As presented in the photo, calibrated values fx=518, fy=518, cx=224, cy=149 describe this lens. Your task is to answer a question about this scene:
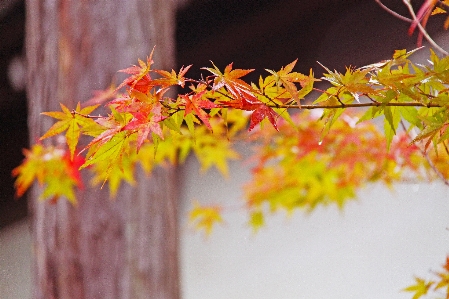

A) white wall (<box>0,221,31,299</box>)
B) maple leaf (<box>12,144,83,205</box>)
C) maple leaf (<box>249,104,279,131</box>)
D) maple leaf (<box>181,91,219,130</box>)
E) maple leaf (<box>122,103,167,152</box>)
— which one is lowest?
maple leaf (<box>249,104,279,131</box>)

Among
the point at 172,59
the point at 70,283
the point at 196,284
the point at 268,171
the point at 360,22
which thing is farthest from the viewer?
the point at 196,284

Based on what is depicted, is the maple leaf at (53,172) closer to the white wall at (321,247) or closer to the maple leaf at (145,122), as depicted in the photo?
the maple leaf at (145,122)

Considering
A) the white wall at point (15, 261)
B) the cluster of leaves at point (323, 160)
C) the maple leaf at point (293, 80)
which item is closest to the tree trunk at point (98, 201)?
the cluster of leaves at point (323, 160)

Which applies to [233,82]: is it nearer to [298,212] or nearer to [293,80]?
[293,80]

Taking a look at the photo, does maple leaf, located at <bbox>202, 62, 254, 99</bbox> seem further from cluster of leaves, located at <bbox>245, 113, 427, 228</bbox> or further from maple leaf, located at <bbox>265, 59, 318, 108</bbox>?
cluster of leaves, located at <bbox>245, 113, 427, 228</bbox>

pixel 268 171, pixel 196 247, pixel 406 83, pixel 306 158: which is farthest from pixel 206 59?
pixel 406 83

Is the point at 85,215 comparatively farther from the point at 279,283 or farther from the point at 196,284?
the point at 196,284

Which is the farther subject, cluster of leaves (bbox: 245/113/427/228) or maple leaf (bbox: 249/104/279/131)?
cluster of leaves (bbox: 245/113/427/228)

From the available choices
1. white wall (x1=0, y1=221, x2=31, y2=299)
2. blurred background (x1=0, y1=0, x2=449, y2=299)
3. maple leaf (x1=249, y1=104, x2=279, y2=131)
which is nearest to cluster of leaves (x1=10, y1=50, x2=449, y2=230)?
maple leaf (x1=249, y1=104, x2=279, y2=131)
